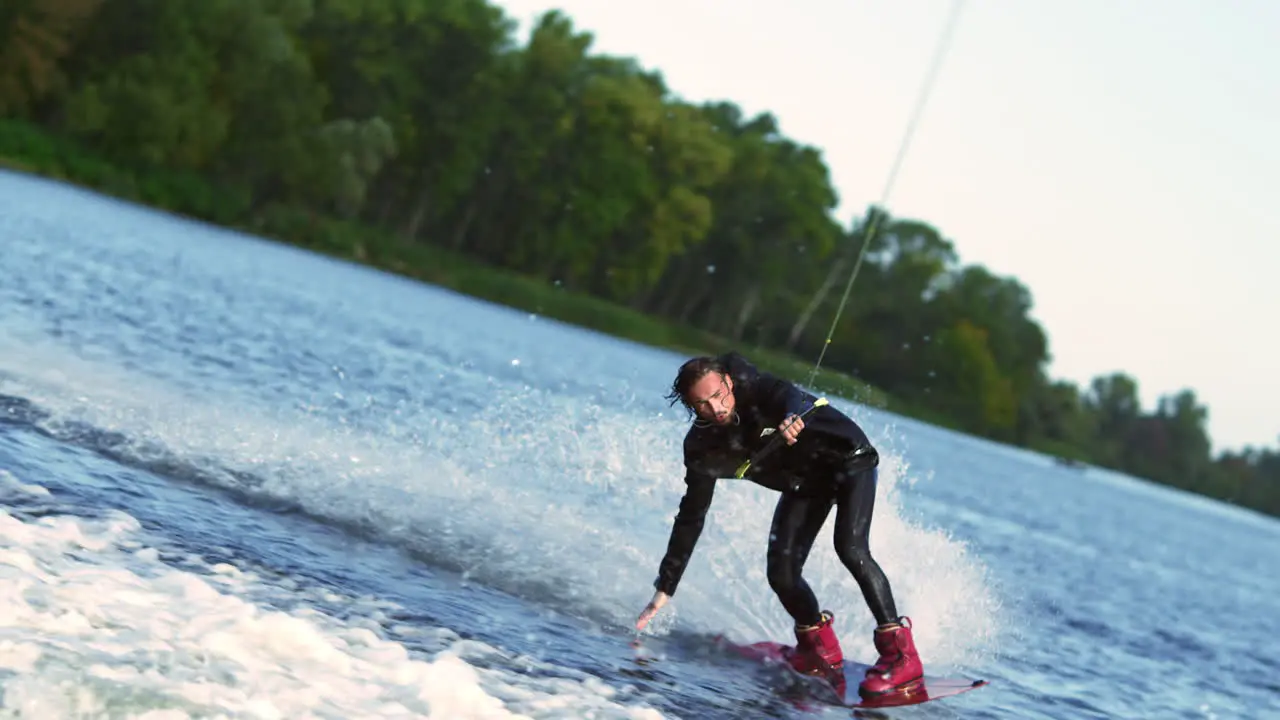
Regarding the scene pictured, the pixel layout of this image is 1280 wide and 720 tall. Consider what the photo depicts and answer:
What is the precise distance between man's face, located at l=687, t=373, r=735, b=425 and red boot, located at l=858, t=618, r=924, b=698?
1.71 metres

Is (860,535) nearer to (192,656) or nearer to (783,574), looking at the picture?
(783,574)

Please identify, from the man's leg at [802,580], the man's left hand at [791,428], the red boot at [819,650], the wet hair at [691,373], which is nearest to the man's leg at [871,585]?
the man's leg at [802,580]

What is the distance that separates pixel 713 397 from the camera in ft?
21.6

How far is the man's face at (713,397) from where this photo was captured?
6531 millimetres

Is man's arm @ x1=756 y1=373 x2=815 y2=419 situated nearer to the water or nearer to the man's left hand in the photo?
the man's left hand

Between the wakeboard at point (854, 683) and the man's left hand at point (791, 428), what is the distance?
1698 mm

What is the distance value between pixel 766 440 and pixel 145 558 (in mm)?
2981

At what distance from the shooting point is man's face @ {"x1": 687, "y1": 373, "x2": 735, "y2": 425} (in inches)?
257

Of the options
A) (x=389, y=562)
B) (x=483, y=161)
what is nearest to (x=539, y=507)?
(x=389, y=562)

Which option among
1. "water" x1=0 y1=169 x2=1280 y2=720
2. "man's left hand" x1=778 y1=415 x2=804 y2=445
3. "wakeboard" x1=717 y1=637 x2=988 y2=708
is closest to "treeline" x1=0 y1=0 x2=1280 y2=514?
"water" x1=0 y1=169 x2=1280 y2=720

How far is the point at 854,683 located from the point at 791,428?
1.85 m

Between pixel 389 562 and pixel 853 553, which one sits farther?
pixel 389 562

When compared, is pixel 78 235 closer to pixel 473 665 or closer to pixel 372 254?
pixel 473 665

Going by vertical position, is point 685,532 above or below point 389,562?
above
